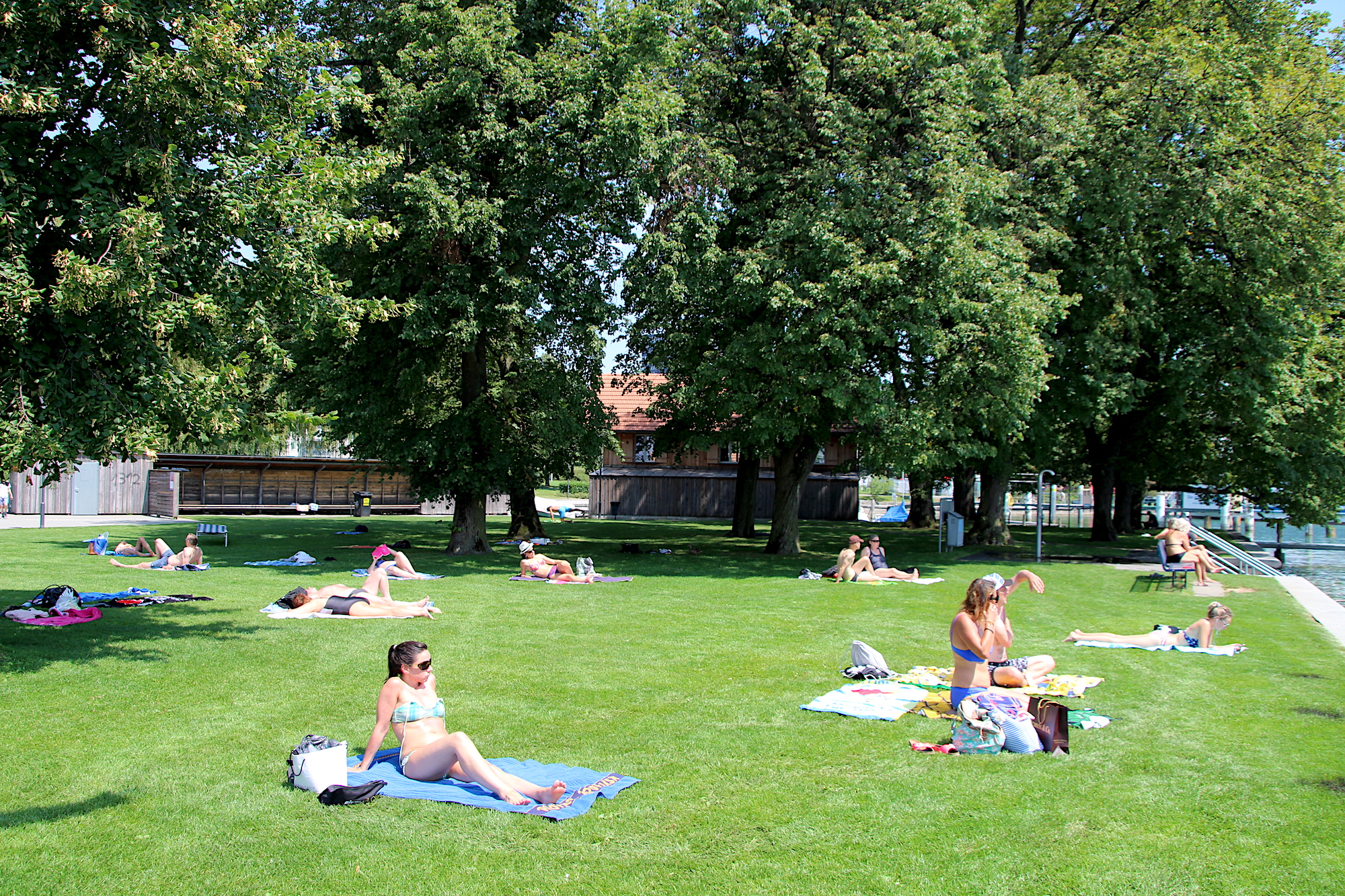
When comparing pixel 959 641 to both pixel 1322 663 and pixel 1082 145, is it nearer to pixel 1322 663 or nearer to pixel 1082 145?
pixel 1322 663

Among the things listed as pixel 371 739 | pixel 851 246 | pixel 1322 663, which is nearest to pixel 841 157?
pixel 851 246

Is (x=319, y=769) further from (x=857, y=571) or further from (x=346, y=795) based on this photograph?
(x=857, y=571)

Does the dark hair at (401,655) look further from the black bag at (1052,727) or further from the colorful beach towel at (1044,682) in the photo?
the colorful beach towel at (1044,682)

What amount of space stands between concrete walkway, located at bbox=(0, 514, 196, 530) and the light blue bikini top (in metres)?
26.8

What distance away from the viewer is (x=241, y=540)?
27.2 metres

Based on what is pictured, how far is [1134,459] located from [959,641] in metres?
30.1

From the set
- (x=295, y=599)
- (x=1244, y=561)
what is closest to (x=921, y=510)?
(x=1244, y=561)

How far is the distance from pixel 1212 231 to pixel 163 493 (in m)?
36.3

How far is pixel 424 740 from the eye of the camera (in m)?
6.77

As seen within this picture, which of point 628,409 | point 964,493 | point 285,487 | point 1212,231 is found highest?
point 1212,231

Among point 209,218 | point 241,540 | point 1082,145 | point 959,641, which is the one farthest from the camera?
point 241,540

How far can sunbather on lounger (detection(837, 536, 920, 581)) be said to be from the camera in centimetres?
2042

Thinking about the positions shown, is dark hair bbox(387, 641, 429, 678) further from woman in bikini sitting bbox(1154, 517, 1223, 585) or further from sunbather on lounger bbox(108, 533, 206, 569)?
woman in bikini sitting bbox(1154, 517, 1223, 585)

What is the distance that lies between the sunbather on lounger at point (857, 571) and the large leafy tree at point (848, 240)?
8.44ft
